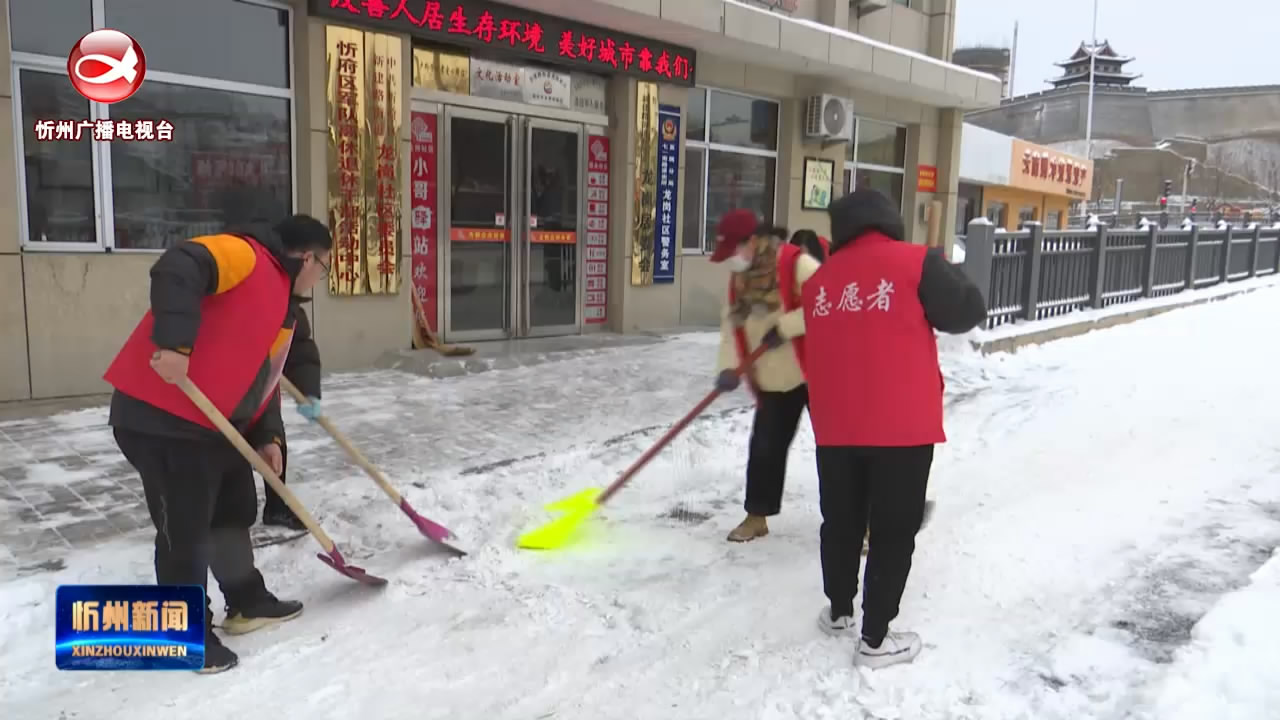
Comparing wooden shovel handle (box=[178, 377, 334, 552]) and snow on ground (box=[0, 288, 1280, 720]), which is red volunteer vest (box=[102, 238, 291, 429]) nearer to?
wooden shovel handle (box=[178, 377, 334, 552])

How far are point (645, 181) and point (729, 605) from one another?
804 cm

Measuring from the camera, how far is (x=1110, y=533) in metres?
4.73

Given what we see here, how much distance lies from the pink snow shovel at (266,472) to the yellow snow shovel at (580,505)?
0.81 m

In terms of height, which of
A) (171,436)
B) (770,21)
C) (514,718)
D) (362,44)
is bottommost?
(514,718)

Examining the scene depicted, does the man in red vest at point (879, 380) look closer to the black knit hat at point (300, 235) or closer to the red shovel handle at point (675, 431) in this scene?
the red shovel handle at point (675, 431)

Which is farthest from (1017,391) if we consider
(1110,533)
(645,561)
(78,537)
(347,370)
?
(78,537)

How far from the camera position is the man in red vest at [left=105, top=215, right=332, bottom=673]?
9.65 feet

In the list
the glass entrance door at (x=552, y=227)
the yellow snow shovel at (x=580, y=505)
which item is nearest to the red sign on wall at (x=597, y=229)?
the glass entrance door at (x=552, y=227)

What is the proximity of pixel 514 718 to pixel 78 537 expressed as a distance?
2.58 meters

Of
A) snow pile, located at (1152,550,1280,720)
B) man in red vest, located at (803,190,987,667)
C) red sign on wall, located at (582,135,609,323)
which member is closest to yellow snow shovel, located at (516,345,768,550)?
man in red vest, located at (803,190,987,667)

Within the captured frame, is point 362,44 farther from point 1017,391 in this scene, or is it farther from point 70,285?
point 1017,391

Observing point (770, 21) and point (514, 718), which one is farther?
point (770, 21)

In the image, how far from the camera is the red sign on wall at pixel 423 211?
30.8 ft

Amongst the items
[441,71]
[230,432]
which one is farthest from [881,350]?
[441,71]
